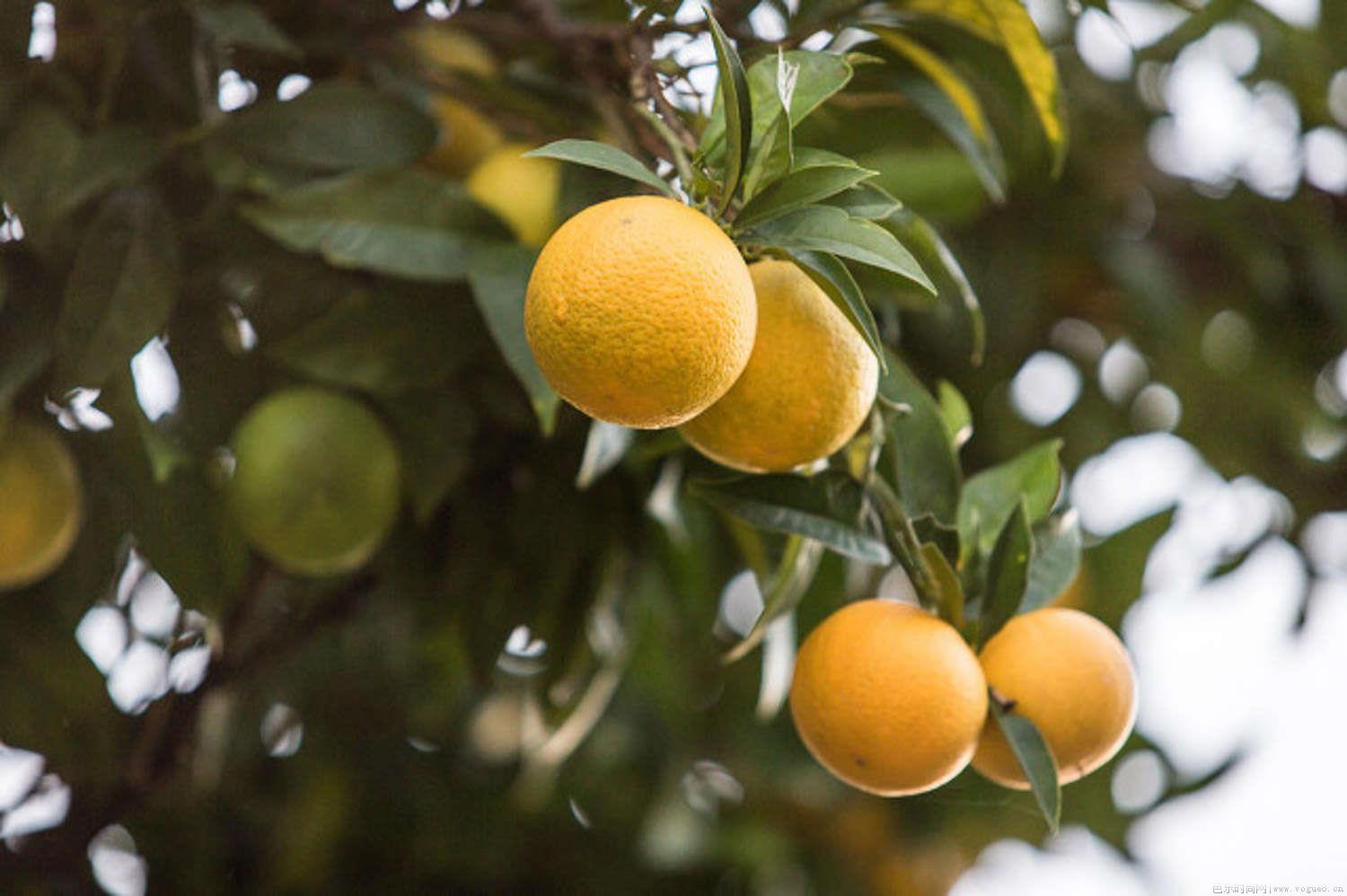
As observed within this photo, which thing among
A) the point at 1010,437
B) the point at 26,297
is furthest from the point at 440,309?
the point at 1010,437

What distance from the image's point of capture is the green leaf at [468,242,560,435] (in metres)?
0.81

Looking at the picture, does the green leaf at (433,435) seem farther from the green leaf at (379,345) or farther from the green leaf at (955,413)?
the green leaf at (955,413)

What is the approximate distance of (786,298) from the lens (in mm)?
684

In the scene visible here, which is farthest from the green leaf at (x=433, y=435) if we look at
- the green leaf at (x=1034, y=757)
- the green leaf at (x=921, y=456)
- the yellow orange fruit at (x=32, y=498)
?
the green leaf at (x=1034, y=757)

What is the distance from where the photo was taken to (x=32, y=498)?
39.1 inches

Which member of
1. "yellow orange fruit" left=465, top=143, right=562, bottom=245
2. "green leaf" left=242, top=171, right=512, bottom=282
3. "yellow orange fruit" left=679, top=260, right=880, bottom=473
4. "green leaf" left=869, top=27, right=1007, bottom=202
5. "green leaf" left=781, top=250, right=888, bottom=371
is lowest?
"yellow orange fruit" left=465, top=143, right=562, bottom=245

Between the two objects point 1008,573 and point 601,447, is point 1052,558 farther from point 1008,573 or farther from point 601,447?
point 601,447

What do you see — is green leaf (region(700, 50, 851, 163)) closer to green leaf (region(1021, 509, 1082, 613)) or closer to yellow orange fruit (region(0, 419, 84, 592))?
green leaf (region(1021, 509, 1082, 613))

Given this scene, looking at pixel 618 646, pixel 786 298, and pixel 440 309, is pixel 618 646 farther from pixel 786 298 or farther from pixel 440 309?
pixel 786 298

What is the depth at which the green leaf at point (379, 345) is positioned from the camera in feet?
3.18

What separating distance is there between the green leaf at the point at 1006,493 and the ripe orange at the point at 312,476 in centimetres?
48

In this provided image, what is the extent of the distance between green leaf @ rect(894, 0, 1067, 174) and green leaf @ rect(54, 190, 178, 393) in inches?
22.7

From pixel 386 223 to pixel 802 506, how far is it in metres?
0.37

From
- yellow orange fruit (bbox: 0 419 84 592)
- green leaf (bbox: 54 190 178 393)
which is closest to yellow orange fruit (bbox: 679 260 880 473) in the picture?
green leaf (bbox: 54 190 178 393)
